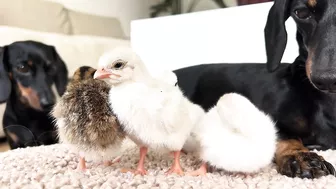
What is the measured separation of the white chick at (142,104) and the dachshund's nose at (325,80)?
0.42 meters

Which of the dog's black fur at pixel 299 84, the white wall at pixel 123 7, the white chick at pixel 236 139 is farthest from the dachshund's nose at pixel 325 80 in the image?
the white wall at pixel 123 7

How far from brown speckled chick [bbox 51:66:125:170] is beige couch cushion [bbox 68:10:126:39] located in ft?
3.71

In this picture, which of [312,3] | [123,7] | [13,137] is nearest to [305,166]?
[312,3]

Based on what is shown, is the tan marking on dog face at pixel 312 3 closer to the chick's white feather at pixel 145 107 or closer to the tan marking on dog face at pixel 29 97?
the chick's white feather at pixel 145 107

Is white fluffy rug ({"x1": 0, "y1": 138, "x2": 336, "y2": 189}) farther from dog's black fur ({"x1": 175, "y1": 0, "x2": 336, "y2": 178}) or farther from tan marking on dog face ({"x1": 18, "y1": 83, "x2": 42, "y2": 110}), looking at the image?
tan marking on dog face ({"x1": 18, "y1": 83, "x2": 42, "y2": 110})

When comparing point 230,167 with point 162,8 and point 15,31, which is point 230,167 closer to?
point 15,31

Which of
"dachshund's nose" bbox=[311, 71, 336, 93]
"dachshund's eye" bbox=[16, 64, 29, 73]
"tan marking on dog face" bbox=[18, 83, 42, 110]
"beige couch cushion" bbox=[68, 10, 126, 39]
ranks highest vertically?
"beige couch cushion" bbox=[68, 10, 126, 39]

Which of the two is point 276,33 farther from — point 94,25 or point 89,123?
point 94,25

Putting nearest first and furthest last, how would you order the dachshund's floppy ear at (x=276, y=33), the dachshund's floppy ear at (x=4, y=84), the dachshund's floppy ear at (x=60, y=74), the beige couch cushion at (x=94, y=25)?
the dachshund's floppy ear at (x=276, y=33) → the dachshund's floppy ear at (x=4, y=84) → the dachshund's floppy ear at (x=60, y=74) → the beige couch cushion at (x=94, y=25)

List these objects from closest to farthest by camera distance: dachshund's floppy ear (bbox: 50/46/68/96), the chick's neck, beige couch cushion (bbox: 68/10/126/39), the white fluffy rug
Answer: the white fluffy rug
the chick's neck
dachshund's floppy ear (bbox: 50/46/68/96)
beige couch cushion (bbox: 68/10/126/39)

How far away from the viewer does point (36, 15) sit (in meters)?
1.95

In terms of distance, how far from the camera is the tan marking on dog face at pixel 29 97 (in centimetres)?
180

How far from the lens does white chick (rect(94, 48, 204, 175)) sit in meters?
1.00

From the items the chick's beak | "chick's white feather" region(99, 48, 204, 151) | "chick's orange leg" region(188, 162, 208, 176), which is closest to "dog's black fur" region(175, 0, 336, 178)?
"chick's orange leg" region(188, 162, 208, 176)
